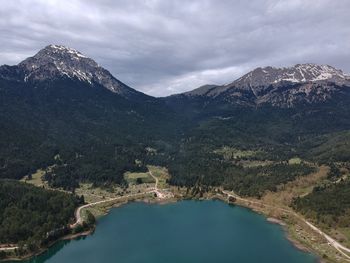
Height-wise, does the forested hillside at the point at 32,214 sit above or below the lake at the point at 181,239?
above

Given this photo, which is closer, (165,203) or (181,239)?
(181,239)


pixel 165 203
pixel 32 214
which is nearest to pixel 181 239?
pixel 165 203

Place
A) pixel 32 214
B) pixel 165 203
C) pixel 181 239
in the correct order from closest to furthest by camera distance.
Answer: pixel 181 239 → pixel 32 214 → pixel 165 203

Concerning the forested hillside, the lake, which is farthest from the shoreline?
the forested hillside

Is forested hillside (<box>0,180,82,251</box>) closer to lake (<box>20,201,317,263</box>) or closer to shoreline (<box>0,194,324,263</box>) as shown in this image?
shoreline (<box>0,194,324,263</box>)

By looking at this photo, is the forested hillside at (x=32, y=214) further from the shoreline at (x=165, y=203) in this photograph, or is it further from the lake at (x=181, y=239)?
the lake at (x=181, y=239)

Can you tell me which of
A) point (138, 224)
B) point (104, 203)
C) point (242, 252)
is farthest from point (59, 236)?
point (242, 252)

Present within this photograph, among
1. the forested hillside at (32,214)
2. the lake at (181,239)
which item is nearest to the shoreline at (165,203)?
the lake at (181,239)

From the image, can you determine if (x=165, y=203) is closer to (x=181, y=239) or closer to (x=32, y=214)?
(x=181, y=239)

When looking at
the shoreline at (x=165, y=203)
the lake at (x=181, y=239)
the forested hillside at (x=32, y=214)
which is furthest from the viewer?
the forested hillside at (x=32, y=214)
